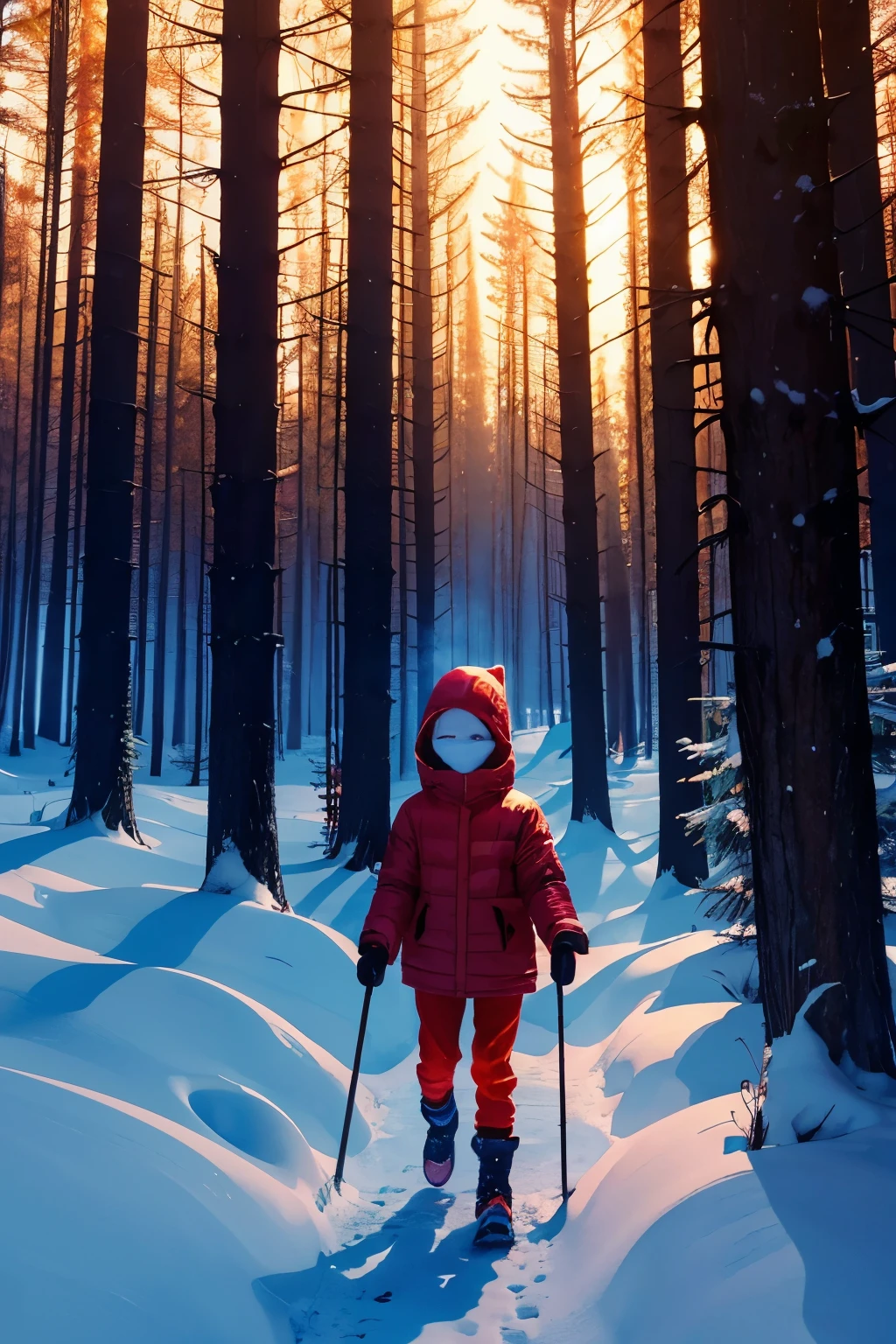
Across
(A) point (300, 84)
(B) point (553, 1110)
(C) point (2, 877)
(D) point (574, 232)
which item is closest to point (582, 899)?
(B) point (553, 1110)

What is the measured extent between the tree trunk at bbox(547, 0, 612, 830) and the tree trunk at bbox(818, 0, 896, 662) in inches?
144

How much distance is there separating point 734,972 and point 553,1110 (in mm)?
1475

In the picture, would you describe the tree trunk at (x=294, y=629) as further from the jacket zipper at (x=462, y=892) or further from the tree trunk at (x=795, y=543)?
the tree trunk at (x=795, y=543)

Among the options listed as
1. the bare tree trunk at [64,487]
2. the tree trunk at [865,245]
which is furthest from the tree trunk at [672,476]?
the bare tree trunk at [64,487]

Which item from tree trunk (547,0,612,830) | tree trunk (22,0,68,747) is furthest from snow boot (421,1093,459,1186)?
tree trunk (22,0,68,747)

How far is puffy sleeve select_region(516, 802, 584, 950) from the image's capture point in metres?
3.58

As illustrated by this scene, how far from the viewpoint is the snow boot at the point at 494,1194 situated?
10.8 feet

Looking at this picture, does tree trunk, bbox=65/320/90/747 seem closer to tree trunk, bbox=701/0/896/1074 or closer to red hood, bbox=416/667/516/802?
red hood, bbox=416/667/516/802

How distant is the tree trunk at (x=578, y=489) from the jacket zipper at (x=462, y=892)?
8508mm

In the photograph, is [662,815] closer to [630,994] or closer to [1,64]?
[630,994]

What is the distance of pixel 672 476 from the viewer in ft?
30.3

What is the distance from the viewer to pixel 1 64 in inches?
747

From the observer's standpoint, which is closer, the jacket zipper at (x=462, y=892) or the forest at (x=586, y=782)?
the forest at (x=586, y=782)

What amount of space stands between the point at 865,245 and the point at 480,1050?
29.2 feet
